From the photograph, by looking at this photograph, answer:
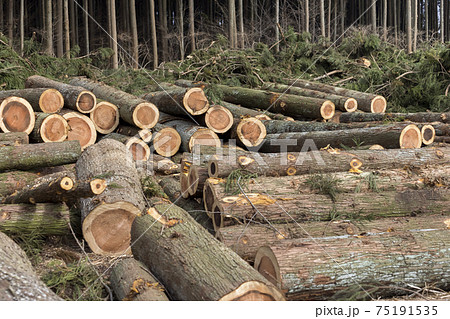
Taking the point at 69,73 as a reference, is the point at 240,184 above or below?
below

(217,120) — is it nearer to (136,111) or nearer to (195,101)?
(195,101)

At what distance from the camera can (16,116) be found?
7176 mm

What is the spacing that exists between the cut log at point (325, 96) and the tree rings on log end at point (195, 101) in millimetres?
2062

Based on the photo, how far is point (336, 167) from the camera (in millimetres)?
5199

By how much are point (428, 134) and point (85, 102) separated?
5824 mm

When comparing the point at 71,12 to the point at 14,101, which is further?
the point at 71,12

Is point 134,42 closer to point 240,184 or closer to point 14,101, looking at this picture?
point 14,101

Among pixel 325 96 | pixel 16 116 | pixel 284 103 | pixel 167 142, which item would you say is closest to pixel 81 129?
pixel 16 116

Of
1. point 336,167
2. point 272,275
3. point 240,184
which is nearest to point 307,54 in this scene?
point 336,167

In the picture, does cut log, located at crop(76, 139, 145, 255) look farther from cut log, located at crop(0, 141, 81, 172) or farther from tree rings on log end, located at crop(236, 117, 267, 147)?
tree rings on log end, located at crop(236, 117, 267, 147)

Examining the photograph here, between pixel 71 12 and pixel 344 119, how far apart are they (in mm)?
14999

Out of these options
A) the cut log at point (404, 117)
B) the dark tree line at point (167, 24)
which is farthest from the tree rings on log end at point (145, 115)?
the dark tree line at point (167, 24)

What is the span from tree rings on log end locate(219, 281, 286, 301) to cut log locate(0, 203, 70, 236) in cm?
269

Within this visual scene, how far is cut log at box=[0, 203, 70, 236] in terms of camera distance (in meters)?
4.57
